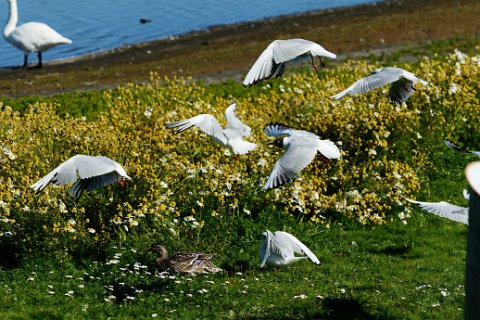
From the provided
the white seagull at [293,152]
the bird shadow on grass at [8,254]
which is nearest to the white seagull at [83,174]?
the bird shadow on grass at [8,254]


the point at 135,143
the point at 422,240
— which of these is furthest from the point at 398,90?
the point at 135,143

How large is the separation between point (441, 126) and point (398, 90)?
275 centimetres

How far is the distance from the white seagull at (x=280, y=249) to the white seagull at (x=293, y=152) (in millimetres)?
788

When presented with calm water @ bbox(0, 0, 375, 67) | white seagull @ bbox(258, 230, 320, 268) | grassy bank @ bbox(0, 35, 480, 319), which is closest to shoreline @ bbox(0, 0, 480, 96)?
calm water @ bbox(0, 0, 375, 67)

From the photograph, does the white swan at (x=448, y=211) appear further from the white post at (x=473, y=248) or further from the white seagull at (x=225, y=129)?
the white post at (x=473, y=248)

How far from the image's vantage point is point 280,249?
10680 mm

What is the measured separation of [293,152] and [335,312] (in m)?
2.03

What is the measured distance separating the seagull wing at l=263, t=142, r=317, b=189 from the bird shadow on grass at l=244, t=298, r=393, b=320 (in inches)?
54.5

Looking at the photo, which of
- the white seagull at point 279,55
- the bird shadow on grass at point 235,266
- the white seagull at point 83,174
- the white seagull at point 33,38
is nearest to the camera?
the white seagull at point 83,174

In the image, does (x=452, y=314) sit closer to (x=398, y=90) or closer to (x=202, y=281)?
(x=202, y=281)

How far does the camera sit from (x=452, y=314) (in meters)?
9.66

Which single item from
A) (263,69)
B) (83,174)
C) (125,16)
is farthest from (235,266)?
(125,16)

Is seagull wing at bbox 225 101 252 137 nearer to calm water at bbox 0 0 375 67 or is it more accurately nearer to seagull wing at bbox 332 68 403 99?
seagull wing at bbox 332 68 403 99

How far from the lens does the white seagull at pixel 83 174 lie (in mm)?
10203
